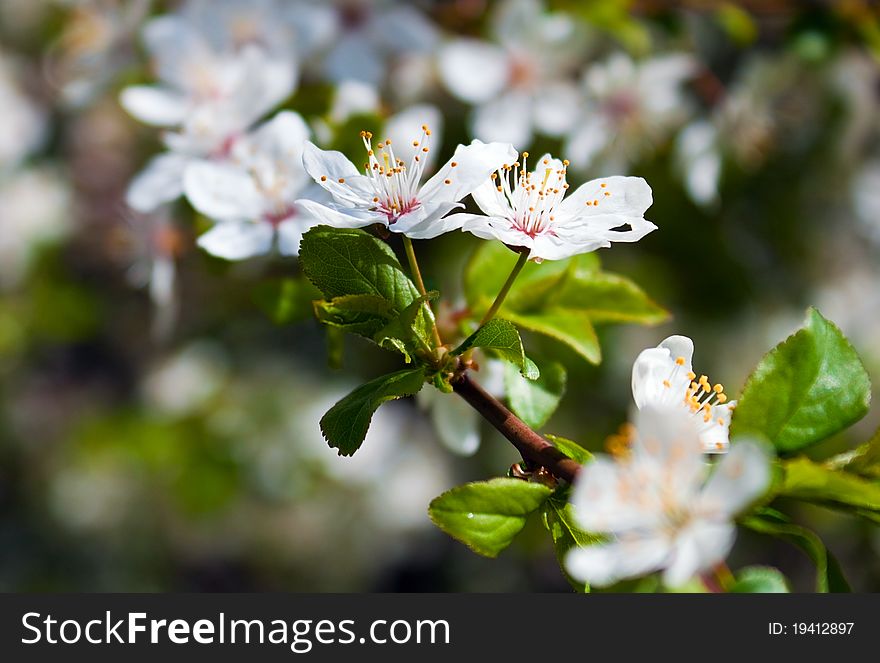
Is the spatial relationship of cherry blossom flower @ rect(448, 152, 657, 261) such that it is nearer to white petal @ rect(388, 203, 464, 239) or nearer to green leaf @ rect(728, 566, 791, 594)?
white petal @ rect(388, 203, 464, 239)

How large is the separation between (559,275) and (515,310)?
5cm

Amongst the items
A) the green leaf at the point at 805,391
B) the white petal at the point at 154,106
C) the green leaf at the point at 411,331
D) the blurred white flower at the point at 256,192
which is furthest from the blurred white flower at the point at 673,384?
the white petal at the point at 154,106

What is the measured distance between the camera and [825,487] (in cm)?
57

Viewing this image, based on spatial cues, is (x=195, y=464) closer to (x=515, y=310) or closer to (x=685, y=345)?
(x=515, y=310)

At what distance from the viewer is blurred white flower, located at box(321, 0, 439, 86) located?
52.3 inches

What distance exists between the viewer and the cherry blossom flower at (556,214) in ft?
2.11

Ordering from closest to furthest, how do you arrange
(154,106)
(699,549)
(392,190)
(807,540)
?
(699,549), (807,540), (392,190), (154,106)

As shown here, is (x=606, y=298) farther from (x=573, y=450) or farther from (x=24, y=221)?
(x=24, y=221)

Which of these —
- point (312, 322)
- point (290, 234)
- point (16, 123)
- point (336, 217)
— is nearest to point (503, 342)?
point (336, 217)

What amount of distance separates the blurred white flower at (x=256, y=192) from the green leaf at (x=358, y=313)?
20 centimetres

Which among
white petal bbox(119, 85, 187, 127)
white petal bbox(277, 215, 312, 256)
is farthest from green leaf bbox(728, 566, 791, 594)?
white petal bbox(119, 85, 187, 127)

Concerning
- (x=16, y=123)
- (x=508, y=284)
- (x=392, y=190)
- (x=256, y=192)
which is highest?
(x=16, y=123)

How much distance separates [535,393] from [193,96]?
61 centimetres

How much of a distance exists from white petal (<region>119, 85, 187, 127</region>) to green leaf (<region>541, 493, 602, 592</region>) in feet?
2.30
